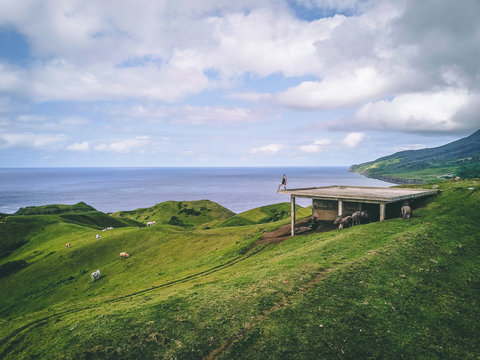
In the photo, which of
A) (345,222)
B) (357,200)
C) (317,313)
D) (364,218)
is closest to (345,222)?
(345,222)

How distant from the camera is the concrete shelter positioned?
31017 millimetres

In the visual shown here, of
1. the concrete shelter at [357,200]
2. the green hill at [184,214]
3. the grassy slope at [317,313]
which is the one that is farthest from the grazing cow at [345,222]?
the green hill at [184,214]

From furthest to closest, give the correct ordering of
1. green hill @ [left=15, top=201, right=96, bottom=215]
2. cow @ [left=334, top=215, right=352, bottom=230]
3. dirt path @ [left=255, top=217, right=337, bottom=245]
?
green hill @ [left=15, top=201, right=96, bottom=215] → dirt path @ [left=255, top=217, right=337, bottom=245] → cow @ [left=334, top=215, right=352, bottom=230]

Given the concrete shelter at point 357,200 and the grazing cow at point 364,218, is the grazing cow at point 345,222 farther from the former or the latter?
the grazing cow at point 364,218

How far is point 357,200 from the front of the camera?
31781 mm

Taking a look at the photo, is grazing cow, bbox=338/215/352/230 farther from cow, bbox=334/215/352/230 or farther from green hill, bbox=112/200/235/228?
green hill, bbox=112/200/235/228

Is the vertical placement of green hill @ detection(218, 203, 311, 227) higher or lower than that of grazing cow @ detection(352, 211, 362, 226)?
lower

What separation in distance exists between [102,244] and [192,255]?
21336 millimetres

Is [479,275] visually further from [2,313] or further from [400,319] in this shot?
[2,313]

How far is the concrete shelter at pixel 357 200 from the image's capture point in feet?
102

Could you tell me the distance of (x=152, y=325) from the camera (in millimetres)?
14453

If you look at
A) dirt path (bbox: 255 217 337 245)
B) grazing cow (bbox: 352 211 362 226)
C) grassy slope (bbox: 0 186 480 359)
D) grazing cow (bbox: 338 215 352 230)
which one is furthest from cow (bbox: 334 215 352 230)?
grassy slope (bbox: 0 186 480 359)

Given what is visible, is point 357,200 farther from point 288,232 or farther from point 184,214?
point 184,214

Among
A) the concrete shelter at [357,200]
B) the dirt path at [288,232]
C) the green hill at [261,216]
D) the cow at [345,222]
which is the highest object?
the concrete shelter at [357,200]
